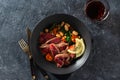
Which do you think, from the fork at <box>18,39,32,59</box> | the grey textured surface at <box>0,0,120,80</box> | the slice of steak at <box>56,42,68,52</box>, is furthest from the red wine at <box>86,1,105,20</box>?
the fork at <box>18,39,32,59</box>

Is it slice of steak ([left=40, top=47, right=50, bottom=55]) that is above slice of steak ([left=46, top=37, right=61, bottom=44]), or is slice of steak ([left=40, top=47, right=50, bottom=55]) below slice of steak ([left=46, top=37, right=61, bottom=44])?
below

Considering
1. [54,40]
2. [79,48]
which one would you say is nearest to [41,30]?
[54,40]

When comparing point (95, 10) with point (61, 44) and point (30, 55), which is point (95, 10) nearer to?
point (61, 44)

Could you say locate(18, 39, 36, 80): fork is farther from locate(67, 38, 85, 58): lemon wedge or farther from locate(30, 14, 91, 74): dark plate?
locate(67, 38, 85, 58): lemon wedge

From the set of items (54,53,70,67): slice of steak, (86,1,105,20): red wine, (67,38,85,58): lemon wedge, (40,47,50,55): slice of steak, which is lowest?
(54,53,70,67): slice of steak

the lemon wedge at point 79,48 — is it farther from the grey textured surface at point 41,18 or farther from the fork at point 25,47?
the fork at point 25,47

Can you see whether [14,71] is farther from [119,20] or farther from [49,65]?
[119,20]
